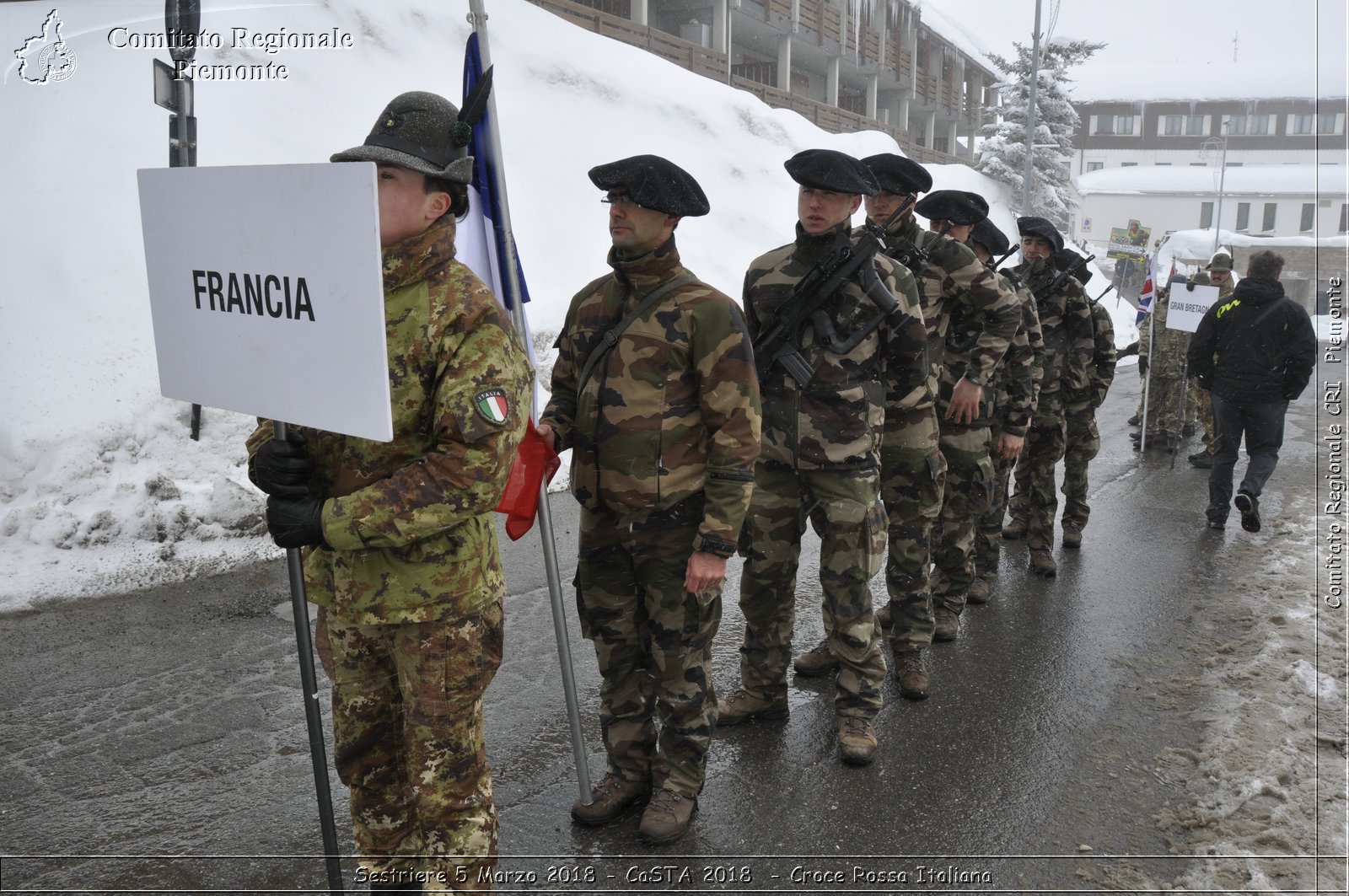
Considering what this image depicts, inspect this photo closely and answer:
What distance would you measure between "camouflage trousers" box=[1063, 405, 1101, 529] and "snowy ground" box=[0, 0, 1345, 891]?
4.27 feet

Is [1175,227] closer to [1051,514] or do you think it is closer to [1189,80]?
[1189,80]

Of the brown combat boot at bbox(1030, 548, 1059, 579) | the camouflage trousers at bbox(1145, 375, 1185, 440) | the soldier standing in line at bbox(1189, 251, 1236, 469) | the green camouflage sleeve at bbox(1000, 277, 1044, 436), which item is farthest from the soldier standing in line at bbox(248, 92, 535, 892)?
the camouflage trousers at bbox(1145, 375, 1185, 440)

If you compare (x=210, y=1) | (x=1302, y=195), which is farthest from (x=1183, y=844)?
(x=1302, y=195)

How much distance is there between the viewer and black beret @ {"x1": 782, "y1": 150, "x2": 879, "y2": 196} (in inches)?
147

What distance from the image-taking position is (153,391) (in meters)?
7.16

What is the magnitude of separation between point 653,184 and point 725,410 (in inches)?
30.4

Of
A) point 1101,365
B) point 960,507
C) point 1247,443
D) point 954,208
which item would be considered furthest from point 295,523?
point 1247,443

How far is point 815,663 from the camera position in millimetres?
4703

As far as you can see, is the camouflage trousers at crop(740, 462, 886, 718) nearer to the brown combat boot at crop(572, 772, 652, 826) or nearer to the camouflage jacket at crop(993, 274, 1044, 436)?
the brown combat boot at crop(572, 772, 652, 826)

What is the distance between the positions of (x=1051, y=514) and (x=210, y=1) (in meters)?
14.0

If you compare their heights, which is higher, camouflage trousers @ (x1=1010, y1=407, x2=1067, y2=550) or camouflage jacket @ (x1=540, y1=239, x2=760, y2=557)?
camouflage jacket @ (x1=540, y1=239, x2=760, y2=557)

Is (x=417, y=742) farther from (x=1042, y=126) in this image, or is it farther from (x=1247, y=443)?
(x=1042, y=126)

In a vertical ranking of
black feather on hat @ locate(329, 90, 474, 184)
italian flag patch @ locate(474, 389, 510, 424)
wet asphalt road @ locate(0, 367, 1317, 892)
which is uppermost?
black feather on hat @ locate(329, 90, 474, 184)

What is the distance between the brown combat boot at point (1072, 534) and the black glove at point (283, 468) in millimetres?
6253
